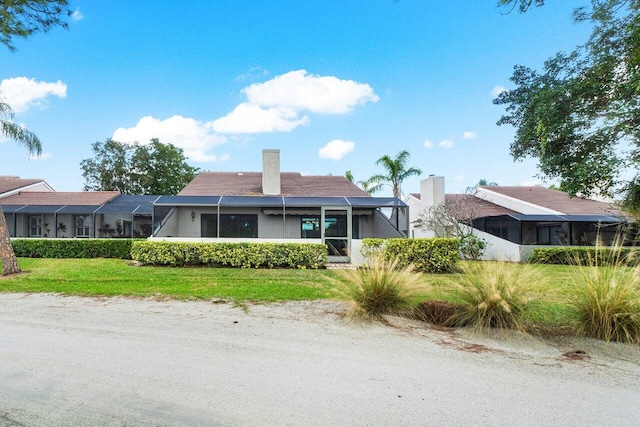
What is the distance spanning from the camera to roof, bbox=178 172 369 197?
19.5 m

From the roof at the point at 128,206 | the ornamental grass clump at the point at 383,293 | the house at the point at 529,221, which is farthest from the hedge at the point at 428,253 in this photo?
the roof at the point at 128,206

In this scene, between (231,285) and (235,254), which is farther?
(235,254)

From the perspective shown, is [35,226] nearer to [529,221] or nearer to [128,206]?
[128,206]

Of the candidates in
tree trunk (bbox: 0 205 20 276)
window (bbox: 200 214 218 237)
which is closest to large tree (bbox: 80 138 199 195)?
window (bbox: 200 214 218 237)

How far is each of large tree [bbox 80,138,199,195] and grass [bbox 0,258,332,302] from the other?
2283 centimetres

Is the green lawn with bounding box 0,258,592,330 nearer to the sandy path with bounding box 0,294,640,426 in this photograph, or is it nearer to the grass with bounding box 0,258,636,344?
the grass with bounding box 0,258,636,344

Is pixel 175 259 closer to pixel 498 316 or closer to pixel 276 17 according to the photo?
pixel 276 17

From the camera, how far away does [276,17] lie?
11.4 meters

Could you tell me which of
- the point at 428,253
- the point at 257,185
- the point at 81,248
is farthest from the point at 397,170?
the point at 81,248

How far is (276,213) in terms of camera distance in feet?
58.5

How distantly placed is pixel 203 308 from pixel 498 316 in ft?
16.2

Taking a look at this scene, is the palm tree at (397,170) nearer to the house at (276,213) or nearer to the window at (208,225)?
the house at (276,213)

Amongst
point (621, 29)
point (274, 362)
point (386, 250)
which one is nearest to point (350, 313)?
point (274, 362)

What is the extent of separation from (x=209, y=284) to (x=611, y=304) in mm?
7957
